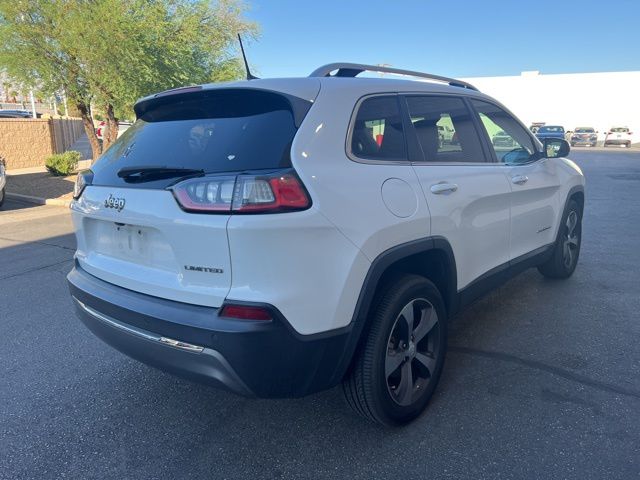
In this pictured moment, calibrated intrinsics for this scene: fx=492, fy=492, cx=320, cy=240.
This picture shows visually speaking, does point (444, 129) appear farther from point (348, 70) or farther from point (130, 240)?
point (130, 240)

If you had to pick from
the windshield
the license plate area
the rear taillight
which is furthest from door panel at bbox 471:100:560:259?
the windshield

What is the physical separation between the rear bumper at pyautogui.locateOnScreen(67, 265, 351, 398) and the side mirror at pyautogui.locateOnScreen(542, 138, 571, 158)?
3217 millimetres

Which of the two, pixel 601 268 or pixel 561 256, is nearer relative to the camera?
pixel 561 256

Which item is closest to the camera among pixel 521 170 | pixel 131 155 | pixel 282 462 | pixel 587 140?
pixel 282 462

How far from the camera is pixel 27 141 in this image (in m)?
18.3

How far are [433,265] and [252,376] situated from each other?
1374 millimetres

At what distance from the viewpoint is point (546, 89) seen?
51156mm

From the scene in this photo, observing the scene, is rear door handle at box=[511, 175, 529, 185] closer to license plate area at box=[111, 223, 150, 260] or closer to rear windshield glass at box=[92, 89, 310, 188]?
rear windshield glass at box=[92, 89, 310, 188]

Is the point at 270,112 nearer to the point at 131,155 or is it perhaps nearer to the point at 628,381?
the point at 131,155

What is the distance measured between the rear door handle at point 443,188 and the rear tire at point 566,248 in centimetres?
225

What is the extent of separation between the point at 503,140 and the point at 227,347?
9.66 ft

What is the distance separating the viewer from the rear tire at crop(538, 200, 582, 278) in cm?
477

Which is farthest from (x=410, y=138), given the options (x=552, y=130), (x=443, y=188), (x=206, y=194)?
(x=552, y=130)

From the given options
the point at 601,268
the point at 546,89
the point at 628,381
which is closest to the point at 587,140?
the point at 546,89
